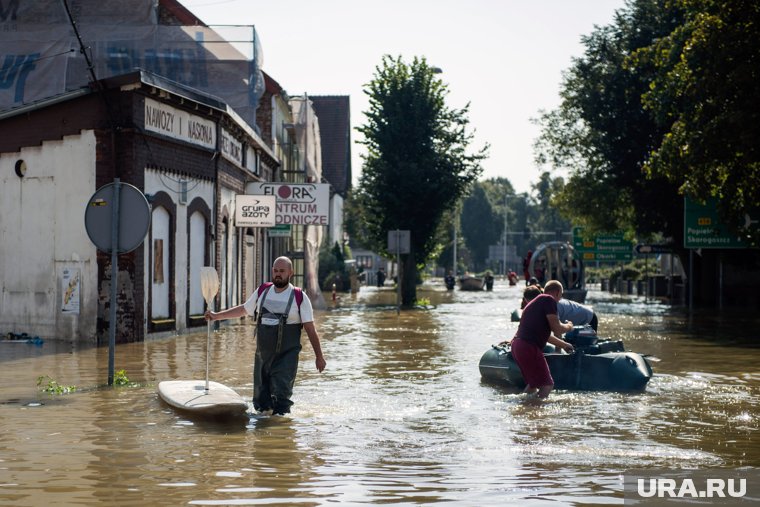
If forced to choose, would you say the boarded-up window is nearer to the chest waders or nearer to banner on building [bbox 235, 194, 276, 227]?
banner on building [bbox 235, 194, 276, 227]

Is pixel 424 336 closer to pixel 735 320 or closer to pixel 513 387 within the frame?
pixel 513 387

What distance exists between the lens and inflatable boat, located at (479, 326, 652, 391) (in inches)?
554

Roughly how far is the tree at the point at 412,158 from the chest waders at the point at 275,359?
117 ft

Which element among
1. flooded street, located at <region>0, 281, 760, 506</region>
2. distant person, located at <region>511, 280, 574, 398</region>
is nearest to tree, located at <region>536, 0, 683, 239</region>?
flooded street, located at <region>0, 281, 760, 506</region>

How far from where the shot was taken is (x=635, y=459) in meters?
8.88

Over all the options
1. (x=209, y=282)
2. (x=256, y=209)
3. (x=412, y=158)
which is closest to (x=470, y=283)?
(x=412, y=158)

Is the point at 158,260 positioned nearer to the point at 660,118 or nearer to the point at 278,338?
the point at 278,338

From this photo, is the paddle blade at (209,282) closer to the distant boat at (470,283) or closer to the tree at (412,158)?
the tree at (412,158)

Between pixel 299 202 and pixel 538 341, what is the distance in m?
19.5

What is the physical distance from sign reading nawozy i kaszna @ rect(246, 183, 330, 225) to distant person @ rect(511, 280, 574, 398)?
18.9 meters

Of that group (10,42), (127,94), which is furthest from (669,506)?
(10,42)

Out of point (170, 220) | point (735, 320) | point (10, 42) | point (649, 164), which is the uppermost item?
point (10, 42)

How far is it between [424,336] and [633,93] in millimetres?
23493

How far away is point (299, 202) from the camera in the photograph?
32312 mm
